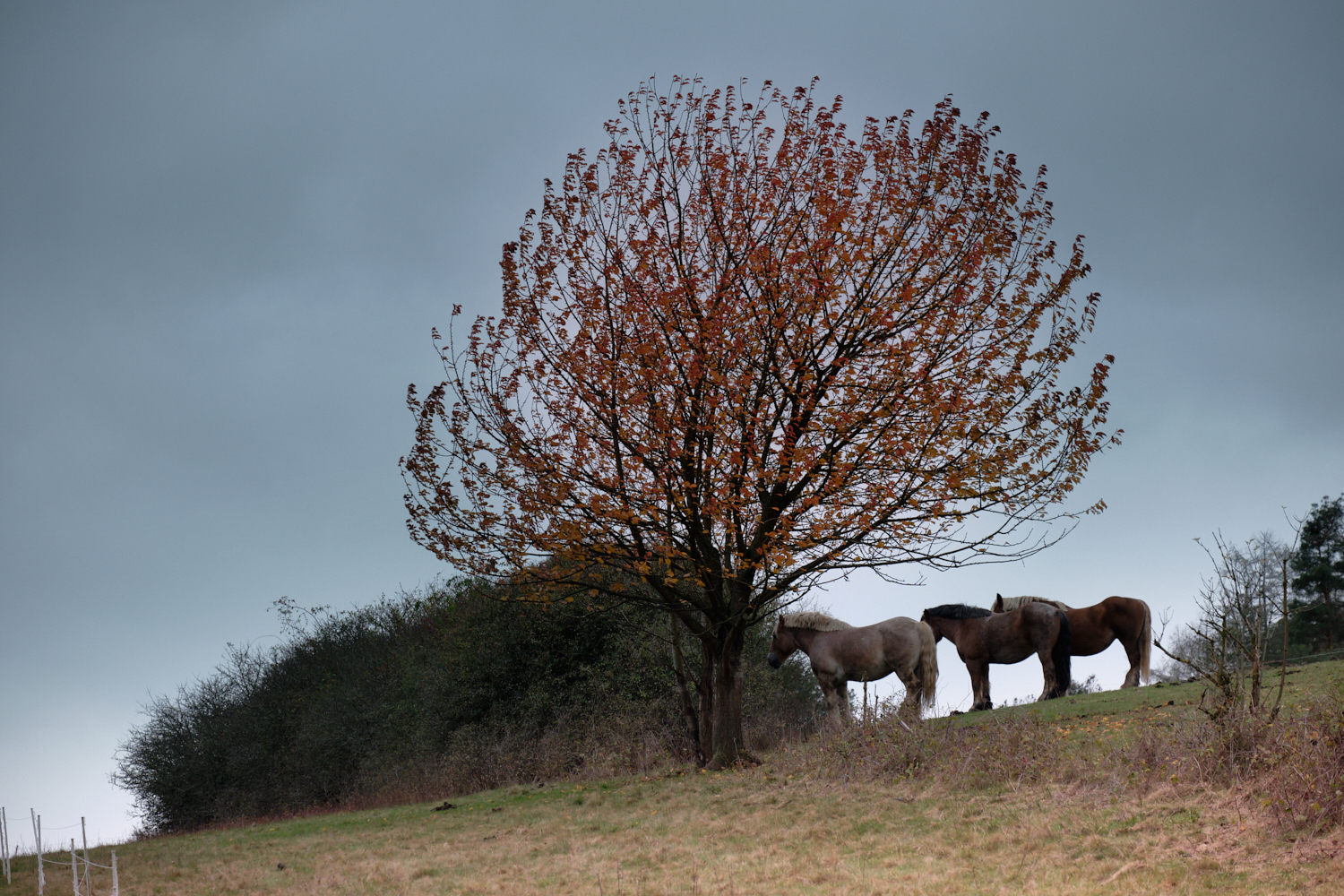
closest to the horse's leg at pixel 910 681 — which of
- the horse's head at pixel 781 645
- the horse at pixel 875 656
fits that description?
the horse at pixel 875 656

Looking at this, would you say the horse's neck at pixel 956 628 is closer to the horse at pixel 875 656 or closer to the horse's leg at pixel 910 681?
the horse at pixel 875 656

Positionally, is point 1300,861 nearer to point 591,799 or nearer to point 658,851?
point 658,851

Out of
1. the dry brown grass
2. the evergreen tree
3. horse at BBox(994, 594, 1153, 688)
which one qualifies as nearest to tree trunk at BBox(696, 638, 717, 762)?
the dry brown grass

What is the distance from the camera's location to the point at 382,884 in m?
11.1

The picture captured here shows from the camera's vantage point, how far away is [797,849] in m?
10.3

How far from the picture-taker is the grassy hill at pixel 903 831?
27.5 feet

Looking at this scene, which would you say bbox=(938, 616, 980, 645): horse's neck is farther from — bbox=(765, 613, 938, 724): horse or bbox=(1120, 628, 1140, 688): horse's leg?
bbox=(1120, 628, 1140, 688): horse's leg

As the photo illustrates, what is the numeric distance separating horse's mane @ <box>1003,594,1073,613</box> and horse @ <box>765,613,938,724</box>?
2716 millimetres

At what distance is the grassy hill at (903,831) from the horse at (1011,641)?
163 inches

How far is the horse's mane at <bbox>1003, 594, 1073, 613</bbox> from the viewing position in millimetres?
21125

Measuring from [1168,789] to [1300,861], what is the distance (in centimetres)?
177

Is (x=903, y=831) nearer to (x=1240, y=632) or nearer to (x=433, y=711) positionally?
(x=1240, y=632)

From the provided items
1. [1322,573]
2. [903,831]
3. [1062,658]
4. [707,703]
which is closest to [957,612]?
[1062,658]

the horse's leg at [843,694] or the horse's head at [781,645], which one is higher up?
the horse's head at [781,645]
